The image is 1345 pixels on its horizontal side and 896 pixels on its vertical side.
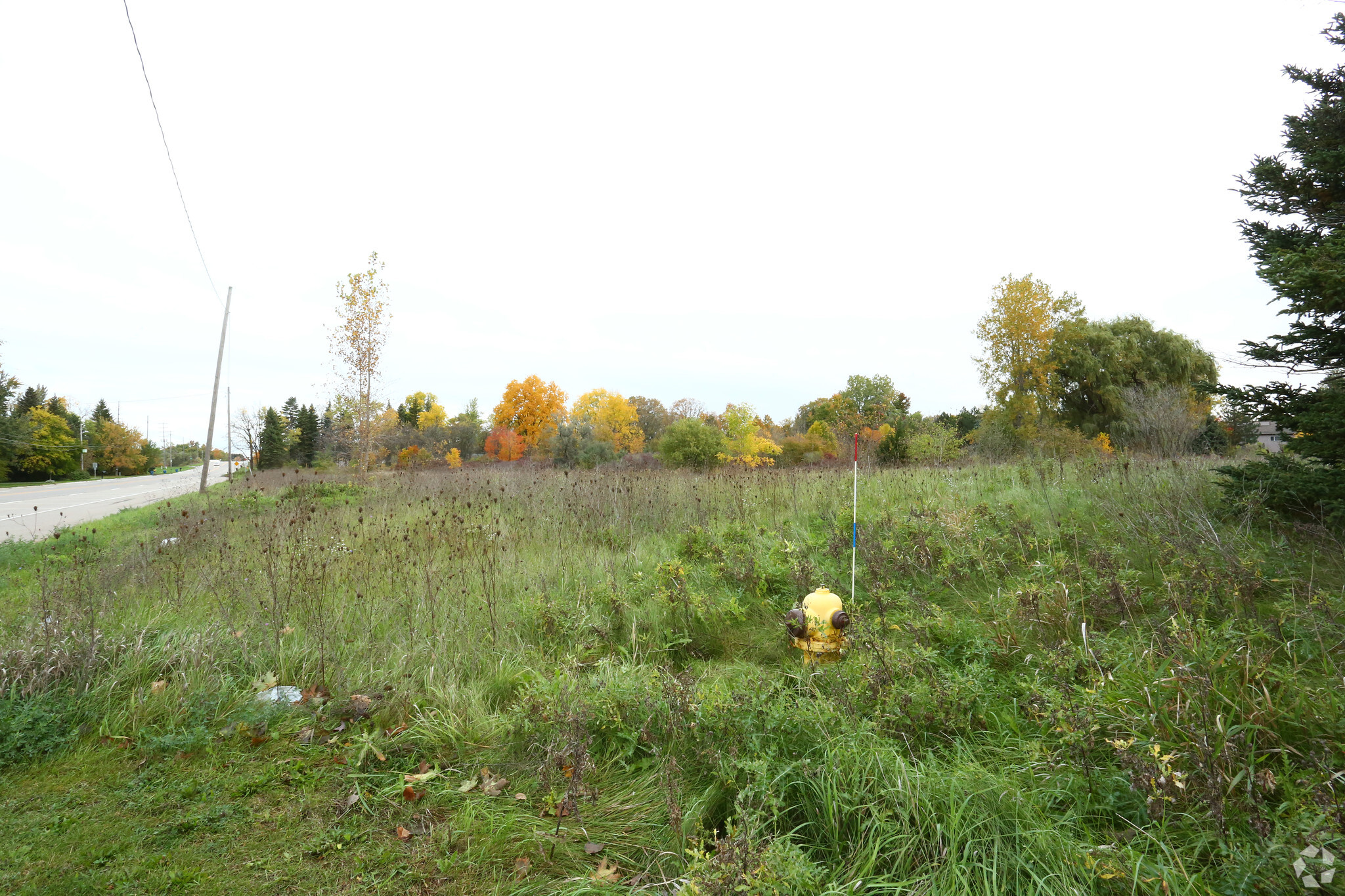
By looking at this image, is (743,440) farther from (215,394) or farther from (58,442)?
(58,442)

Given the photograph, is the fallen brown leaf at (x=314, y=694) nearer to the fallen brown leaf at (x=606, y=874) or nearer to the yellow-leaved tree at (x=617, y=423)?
the fallen brown leaf at (x=606, y=874)

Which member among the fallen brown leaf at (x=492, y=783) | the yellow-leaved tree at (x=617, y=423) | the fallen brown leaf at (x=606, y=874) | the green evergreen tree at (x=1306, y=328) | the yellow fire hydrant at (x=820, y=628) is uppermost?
the yellow-leaved tree at (x=617, y=423)

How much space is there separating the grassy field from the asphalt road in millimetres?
7030

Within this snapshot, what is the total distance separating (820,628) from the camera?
3686 millimetres

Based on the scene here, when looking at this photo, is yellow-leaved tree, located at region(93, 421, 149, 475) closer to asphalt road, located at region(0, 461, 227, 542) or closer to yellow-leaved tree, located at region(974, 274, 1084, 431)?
asphalt road, located at region(0, 461, 227, 542)

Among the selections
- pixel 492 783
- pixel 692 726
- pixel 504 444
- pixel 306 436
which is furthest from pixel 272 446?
pixel 692 726

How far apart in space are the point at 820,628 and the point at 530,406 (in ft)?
131

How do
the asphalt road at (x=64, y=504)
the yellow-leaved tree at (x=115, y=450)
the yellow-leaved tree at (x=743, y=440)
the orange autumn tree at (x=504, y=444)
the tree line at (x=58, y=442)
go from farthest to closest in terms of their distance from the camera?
the yellow-leaved tree at (x=115, y=450) < the orange autumn tree at (x=504, y=444) < the tree line at (x=58, y=442) < the yellow-leaved tree at (x=743, y=440) < the asphalt road at (x=64, y=504)

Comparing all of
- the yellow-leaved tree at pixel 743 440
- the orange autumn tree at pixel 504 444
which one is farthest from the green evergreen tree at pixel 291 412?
the yellow-leaved tree at pixel 743 440

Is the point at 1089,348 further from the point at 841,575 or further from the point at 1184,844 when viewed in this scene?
the point at 1184,844

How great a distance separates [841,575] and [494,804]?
3.75 meters

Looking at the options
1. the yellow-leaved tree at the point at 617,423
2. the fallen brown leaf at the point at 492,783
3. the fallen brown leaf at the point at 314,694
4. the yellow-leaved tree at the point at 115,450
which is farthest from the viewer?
the yellow-leaved tree at the point at 115,450

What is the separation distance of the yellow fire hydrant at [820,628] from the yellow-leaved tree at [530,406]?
38.5m

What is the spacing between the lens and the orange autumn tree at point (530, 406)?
136 ft
